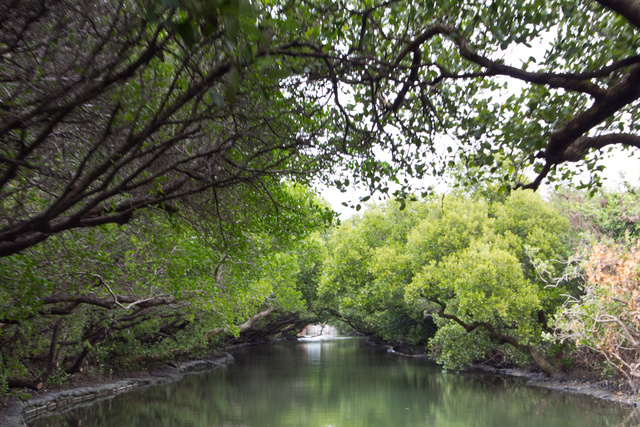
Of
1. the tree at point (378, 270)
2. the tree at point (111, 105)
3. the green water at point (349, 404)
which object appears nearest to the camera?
the tree at point (111, 105)

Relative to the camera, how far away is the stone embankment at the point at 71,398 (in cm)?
1188

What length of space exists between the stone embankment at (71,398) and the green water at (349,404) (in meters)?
0.53

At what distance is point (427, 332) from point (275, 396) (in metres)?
15.5

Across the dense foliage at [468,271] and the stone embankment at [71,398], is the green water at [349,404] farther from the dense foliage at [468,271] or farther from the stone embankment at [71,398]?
the dense foliage at [468,271]

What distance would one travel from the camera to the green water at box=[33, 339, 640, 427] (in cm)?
1326

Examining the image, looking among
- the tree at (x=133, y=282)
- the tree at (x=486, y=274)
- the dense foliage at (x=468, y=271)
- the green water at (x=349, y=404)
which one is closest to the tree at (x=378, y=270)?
the dense foliage at (x=468, y=271)

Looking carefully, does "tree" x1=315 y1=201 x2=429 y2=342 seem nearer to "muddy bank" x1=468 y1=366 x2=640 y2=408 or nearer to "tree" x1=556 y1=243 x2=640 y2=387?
"muddy bank" x1=468 y1=366 x2=640 y2=408

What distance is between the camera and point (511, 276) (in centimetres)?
1834

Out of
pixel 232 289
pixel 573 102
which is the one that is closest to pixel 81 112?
pixel 573 102

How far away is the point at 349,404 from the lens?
16.0 metres

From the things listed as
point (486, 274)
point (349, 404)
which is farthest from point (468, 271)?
point (349, 404)

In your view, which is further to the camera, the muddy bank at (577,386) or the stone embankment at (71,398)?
the muddy bank at (577,386)

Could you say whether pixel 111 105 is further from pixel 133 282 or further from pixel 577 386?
pixel 577 386

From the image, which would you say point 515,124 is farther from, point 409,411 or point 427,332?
point 427,332
